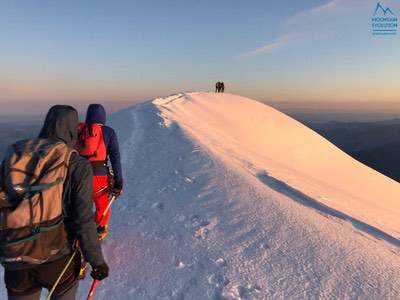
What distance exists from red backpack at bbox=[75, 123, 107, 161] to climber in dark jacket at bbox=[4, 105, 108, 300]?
7.50 feet

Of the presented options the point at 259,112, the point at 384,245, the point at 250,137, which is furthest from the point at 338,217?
the point at 259,112

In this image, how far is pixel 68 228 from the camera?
9.78 ft

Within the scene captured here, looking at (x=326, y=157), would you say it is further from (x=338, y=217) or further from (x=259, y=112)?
(x=338, y=217)

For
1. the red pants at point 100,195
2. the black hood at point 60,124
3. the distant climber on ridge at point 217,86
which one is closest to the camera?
the black hood at point 60,124

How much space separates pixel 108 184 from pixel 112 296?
5.79 feet

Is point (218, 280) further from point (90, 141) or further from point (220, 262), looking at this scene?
point (90, 141)

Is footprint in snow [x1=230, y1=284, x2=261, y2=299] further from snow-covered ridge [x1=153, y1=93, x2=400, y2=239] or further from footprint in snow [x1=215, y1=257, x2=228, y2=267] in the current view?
snow-covered ridge [x1=153, y1=93, x2=400, y2=239]

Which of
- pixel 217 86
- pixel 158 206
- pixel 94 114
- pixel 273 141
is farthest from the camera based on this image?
pixel 217 86

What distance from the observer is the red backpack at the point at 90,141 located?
5324 mm

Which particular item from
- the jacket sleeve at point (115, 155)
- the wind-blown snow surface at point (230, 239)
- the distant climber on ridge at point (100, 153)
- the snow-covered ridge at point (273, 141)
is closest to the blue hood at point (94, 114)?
A: the distant climber on ridge at point (100, 153)

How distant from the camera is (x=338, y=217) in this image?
8227 mm

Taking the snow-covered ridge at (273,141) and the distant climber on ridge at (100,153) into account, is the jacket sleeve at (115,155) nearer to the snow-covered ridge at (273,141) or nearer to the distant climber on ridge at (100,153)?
the distant climber on ridge at (100,153)

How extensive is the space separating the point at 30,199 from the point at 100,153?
2.88 meters

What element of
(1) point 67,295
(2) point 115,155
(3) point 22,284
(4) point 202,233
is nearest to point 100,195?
(2) point 115,155
